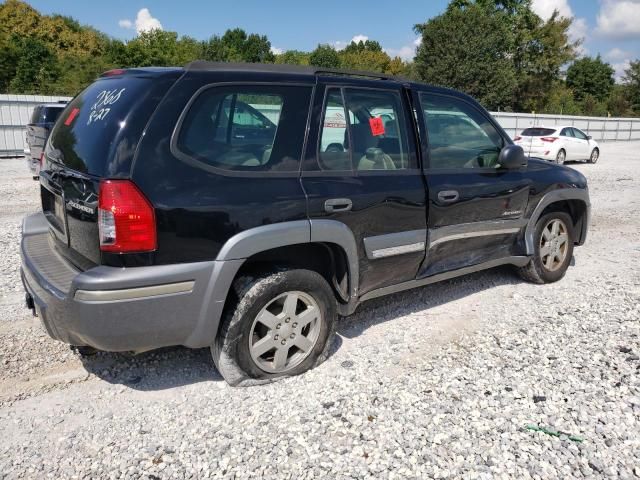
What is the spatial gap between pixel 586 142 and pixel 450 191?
60.9ft

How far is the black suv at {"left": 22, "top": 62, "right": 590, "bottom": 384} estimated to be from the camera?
104 inches

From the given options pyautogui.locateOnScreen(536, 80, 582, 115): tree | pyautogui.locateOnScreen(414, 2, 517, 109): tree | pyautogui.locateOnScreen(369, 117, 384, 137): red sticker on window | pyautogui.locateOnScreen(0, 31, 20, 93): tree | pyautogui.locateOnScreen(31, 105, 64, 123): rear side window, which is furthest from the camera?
pyautogui.locateOnScreen(536, 80, 582, 115): tree

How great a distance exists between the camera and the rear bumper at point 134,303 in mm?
2588

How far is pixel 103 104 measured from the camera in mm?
2994

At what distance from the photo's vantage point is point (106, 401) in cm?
304

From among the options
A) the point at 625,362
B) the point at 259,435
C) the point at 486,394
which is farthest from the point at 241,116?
the point at 625,362

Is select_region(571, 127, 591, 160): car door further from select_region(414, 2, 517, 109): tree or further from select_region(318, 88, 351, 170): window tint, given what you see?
select_region(318, 88, 351, 170): window tint

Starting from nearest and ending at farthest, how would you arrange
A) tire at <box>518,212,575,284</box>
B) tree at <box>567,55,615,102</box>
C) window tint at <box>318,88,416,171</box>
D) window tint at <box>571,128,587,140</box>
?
window tint at <box>318,88,416,171</box> < tire at <box>518,212,575,284</box> < window tint at <box>571,128,587,140</box> < tree at <box>567,55,615,102</box>

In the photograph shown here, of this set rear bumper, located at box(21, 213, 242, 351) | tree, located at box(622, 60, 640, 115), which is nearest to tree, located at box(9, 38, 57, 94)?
rear bumper, located at box(21, 213, 242, 351)

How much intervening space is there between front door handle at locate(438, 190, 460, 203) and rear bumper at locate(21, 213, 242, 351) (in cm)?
170

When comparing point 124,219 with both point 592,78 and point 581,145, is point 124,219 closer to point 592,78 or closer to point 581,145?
point 581,145

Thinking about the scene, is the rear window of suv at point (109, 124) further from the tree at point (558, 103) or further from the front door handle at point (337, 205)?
the tree at point (558, 103)

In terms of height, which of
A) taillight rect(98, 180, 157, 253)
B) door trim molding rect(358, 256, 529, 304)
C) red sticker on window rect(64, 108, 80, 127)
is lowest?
door trim molding rect(358, 256, 529, 304)

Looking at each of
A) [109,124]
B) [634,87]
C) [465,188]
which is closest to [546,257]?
[465,188]
